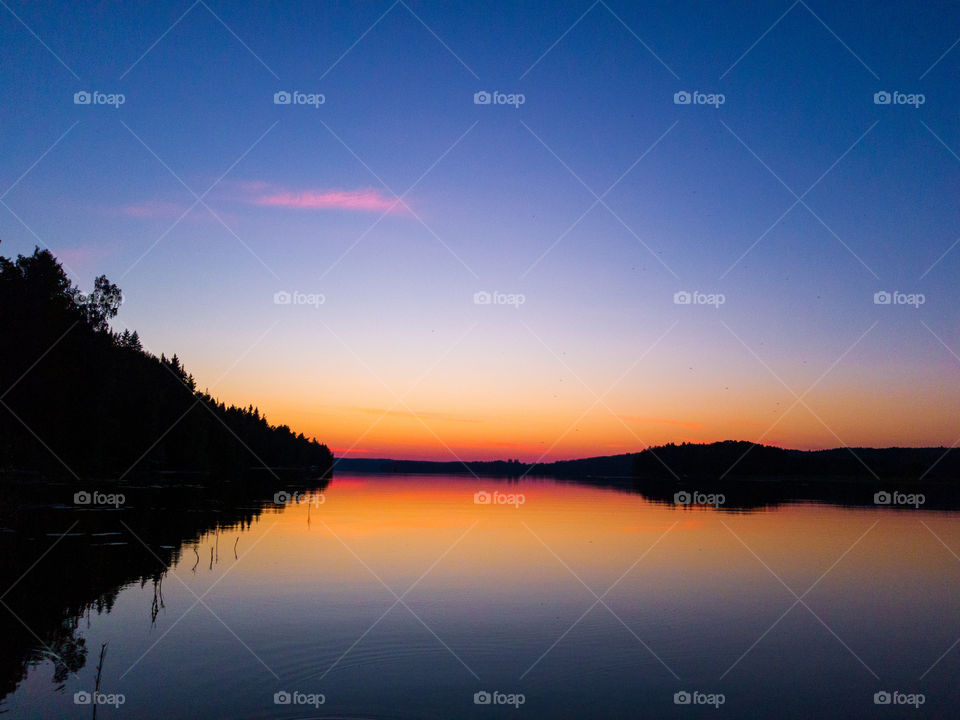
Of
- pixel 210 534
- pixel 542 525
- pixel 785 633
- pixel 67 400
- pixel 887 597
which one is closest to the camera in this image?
pixel 785 633

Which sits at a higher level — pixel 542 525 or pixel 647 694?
pixel 542 525

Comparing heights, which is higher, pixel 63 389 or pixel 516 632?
pixel 63 389

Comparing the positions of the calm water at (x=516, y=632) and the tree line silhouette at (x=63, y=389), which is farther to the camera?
the tree line silhouette at (x=63, y=389)

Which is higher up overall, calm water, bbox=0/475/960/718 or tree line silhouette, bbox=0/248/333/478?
tree line silhouette, bbox=0/248/333/478

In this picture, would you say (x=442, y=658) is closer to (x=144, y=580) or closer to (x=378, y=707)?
(x=378, y=707)

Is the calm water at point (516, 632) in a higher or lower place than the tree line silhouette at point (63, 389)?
lower

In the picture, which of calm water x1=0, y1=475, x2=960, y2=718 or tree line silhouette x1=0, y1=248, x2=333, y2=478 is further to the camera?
tree line silhouette x1=0, y1=248, x2=333, y2=478

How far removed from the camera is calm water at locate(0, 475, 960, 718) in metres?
16.0

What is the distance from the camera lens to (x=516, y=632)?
21.9 meters

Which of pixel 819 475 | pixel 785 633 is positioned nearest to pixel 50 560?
pixel 785 633

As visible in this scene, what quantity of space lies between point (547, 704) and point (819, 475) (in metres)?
202

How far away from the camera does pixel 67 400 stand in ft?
205

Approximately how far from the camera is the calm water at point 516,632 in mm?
15961

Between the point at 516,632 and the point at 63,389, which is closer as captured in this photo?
the point at 516,632
